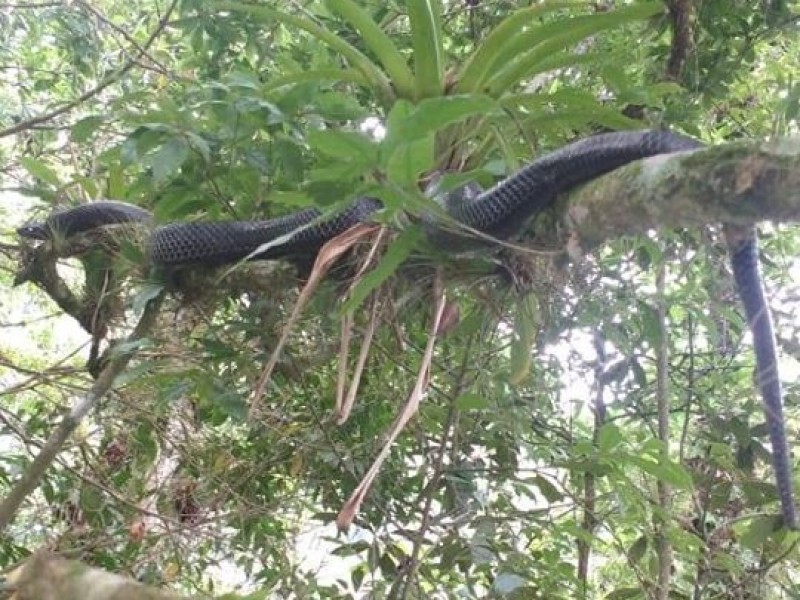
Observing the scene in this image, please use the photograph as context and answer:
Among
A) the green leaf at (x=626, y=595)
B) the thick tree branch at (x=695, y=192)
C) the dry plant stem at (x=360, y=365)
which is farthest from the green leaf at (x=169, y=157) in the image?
the green leaf at (x=626, y=595)

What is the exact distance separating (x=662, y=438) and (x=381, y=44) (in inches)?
46.3

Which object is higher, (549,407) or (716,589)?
(549,407)

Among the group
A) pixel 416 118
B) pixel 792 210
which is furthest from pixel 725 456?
pixel 416 118

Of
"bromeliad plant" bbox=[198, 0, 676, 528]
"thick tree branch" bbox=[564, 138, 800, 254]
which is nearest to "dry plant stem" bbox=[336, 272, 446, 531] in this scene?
"bromeliad plant" bbox=[198, 0, 676, 528]

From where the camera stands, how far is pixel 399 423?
3.84 feet

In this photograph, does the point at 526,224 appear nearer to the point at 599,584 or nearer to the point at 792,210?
the point at 792,210

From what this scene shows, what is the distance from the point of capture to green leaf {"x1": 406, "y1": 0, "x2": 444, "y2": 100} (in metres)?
1.26

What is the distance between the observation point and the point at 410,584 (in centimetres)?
163

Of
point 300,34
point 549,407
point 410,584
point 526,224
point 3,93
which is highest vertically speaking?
point 3,93

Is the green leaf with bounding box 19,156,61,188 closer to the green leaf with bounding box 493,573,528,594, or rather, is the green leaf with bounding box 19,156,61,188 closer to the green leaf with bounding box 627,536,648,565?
the green leaf with bounding box 493,573,528,594

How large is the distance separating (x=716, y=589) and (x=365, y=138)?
1.64 meters

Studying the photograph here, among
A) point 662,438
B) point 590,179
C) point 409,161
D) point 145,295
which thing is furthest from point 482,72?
point 662,438

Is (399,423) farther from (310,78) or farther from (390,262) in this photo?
(310,78)

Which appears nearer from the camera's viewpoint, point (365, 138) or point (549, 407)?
point (365, 138)
